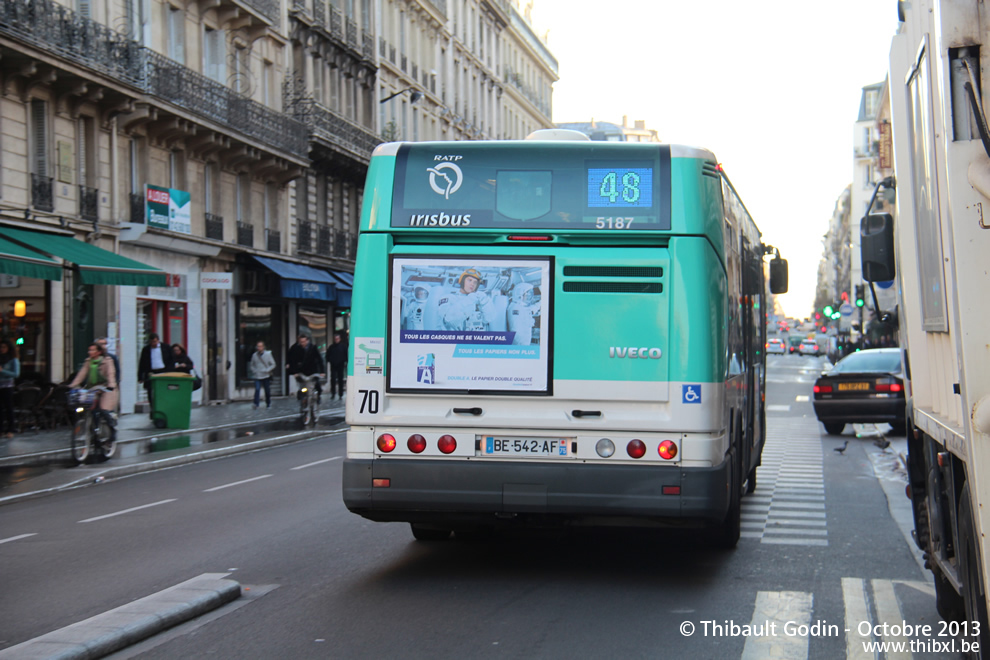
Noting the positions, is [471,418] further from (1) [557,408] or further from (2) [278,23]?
(2) [278,23]

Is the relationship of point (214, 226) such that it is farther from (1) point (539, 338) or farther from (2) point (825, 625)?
(2) point (825, 625)

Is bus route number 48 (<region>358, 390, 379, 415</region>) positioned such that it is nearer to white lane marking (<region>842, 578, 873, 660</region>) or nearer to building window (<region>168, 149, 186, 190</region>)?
white lane marking (<region>842, 578, 873, 660</region>)

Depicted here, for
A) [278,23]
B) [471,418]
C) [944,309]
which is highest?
[278,23]

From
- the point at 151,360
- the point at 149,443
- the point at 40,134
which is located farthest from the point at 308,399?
the point at 40,134

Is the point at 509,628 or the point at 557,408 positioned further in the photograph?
the point at 557,408

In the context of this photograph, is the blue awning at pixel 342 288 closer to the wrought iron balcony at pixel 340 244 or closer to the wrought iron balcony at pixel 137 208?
the wrought iron balcony at pixel 340 244

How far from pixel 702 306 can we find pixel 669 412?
679 millimetres

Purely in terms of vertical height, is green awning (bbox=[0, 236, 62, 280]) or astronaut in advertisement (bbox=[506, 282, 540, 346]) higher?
green awning (bbox=[0, 236, 62, 280])

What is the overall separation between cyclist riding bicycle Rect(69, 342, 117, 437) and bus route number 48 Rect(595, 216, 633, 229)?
1082 cm

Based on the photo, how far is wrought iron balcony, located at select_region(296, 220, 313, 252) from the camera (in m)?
36.0

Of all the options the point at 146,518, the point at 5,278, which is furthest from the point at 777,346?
the point at 146,518

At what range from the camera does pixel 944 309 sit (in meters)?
4.64

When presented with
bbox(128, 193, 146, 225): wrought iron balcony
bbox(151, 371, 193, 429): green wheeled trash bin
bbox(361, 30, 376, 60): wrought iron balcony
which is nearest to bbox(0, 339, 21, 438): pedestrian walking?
bbox(151, 371, 193, 429): green wheeled trash bin

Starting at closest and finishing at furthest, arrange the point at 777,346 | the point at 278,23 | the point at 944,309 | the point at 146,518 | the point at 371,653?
the point at 944,309
the point at 371,653
the point at 146,518
the point at 278,23
the point at 777,346
